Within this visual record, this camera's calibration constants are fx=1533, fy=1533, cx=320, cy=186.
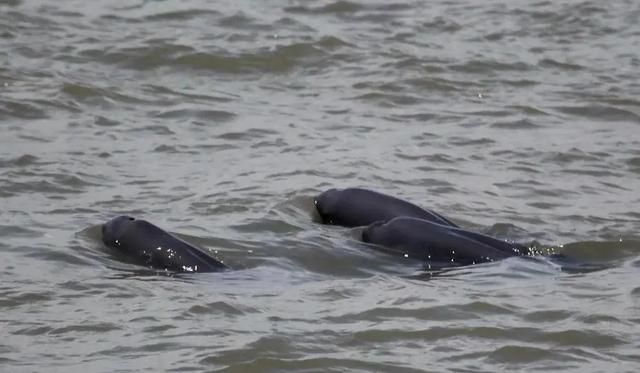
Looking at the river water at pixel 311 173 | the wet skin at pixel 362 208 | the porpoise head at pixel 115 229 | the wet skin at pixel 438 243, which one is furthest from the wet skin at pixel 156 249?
the wet skin at pixel 362 208

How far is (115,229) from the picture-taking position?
327 inches

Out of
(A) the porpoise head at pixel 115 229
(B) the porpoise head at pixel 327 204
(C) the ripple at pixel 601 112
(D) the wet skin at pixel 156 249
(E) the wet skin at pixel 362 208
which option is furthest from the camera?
(C) the ripple at pixel 601 112

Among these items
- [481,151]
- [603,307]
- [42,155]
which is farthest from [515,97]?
[603,307]

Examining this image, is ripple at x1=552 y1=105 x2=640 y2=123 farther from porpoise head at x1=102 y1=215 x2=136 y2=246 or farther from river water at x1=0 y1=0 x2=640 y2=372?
porpoise head at x1=102 y1=215 x2=136 y2=246

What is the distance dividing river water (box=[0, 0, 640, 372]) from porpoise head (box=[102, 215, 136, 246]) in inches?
4.2

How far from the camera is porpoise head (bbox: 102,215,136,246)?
826 cm

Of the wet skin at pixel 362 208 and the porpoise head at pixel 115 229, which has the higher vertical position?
the porpoise head at pixel 115 229

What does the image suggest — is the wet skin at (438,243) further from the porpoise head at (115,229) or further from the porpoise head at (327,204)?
the porpoise head at (115,229)

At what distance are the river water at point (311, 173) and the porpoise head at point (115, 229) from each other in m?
0.11

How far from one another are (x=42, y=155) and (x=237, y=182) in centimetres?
138

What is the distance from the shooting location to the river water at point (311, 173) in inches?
277

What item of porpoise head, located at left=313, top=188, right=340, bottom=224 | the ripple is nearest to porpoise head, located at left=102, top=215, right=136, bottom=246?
porpoise head, located at left=313, top=188, right=340, bottom=224

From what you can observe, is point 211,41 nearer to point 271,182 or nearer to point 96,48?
point 96,48

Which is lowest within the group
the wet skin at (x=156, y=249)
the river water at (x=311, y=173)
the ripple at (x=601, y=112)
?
the ripple at (x=601, y=112)
